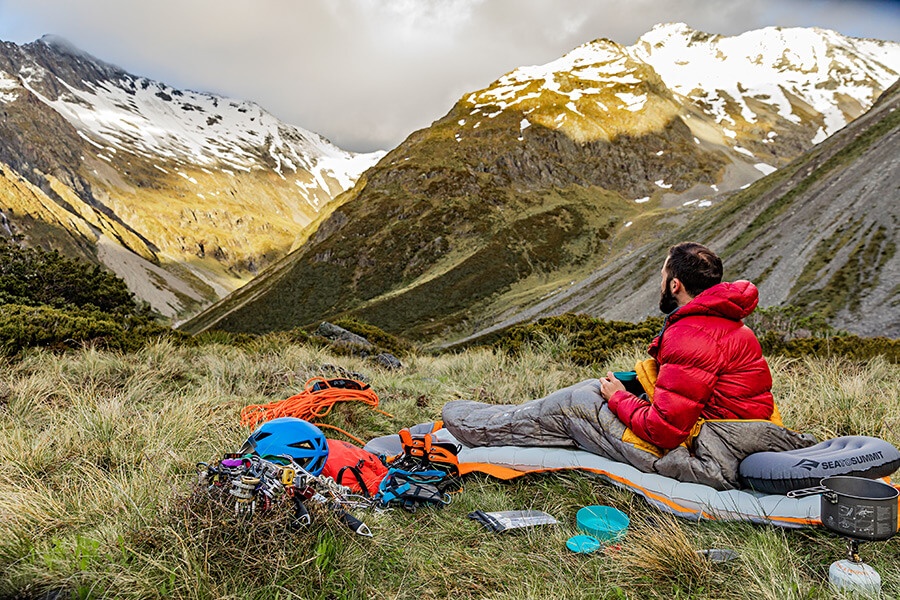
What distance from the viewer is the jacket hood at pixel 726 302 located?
106 inches

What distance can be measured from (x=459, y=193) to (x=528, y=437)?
8978 centimetres

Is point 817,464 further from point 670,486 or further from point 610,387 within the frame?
point 610,387

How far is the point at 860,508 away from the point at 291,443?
118 inches

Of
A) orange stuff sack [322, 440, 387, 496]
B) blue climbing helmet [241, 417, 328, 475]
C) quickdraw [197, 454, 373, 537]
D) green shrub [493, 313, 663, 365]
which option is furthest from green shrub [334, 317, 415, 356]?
quickdraw [197, 454, 373, 537]

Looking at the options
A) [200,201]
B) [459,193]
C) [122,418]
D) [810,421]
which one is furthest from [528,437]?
[200,201]

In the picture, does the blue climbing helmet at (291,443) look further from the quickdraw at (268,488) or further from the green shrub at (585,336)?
the green shrub at (585,336)

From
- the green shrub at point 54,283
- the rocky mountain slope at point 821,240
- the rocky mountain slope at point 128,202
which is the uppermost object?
the rocky mountain slope at point 128,202

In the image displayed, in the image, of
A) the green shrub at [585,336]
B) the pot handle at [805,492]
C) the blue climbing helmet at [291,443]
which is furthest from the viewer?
the green shrub at [585,336]

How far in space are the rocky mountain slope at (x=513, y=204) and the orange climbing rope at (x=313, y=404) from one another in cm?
3865

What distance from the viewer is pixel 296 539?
1.99 metres

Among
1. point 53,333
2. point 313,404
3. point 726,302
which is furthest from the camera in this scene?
point 53,333

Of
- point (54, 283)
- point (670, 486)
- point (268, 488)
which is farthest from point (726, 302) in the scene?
point (54, 283)

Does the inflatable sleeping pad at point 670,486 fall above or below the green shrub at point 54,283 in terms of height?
below

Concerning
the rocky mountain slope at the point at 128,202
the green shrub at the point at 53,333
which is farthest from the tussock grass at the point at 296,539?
the rocky mountain slope at the point at 128,202
